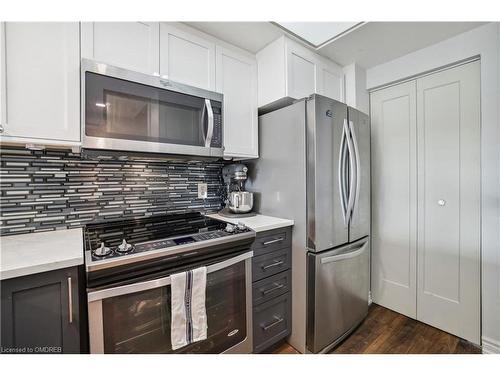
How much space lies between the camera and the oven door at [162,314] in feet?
2.98

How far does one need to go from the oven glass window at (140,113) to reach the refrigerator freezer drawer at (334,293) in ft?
3.75

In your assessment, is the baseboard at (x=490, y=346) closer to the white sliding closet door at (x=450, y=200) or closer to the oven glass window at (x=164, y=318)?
the white sliding closet door at (x=450, y=200)

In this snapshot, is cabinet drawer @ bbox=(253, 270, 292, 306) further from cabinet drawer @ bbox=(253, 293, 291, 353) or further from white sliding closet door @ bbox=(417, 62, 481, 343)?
white sliding closet door @ bbox=(417, 62, 481, 343)

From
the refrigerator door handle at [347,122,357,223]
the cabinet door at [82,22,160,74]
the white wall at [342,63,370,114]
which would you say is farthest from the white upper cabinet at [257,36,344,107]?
the cabinet door at [82,22,160,74]

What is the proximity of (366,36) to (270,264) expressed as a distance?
1.81m

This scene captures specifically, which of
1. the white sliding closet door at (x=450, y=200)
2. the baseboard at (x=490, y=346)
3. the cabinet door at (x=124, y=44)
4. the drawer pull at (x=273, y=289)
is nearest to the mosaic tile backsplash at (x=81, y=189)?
the cabinet door at (x=124, y=44)

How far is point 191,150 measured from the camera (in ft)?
4.52

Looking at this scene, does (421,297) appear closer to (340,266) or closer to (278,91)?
(340,266)

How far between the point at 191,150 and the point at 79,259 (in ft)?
2.59

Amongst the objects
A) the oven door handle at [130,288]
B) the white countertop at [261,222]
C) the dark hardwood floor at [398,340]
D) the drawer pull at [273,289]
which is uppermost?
the white countertop at [261,222]

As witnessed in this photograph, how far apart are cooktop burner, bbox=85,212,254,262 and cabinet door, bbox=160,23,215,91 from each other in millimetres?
950

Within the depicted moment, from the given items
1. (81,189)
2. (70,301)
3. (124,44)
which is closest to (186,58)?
(124,44)

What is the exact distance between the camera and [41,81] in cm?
103

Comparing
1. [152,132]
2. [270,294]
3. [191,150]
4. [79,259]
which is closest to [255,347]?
[270,294]
